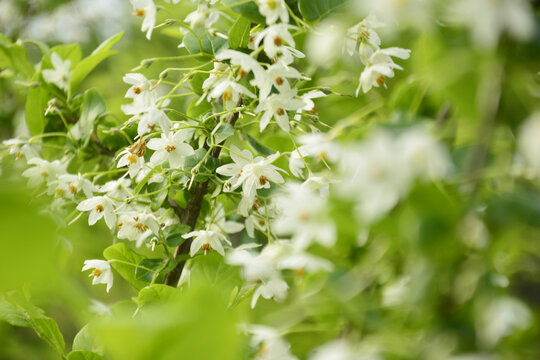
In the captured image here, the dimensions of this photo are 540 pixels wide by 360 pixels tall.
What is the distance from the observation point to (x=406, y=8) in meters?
0.26

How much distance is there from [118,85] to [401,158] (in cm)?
169

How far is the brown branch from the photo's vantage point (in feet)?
1.90

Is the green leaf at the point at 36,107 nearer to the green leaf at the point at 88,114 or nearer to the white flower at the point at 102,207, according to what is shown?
the green leaf at the point at 88,114

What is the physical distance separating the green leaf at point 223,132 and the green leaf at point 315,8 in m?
0.13

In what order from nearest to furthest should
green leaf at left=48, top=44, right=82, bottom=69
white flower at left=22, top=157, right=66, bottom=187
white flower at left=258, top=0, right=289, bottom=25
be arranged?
white flower at left=258, top=0, right=289, bottom=25
white flower at left=22, top=157, right=66, bottom=187
green leaf at left=48, top=44, right=82, bottom=69

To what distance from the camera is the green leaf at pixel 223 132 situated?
1.71 ft

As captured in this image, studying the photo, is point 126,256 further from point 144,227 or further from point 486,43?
point 486,43

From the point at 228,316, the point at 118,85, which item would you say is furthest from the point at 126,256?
the point at 118,85

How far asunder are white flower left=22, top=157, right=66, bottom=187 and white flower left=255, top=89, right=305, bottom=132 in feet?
1.06

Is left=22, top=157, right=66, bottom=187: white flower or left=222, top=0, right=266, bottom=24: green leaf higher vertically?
left=222, top=0, right=266, bottom=24: green leaf

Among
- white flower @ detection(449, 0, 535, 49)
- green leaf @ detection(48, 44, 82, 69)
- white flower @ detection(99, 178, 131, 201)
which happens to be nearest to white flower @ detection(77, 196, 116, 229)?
white flower @ detection(99, 178, 131, 201)

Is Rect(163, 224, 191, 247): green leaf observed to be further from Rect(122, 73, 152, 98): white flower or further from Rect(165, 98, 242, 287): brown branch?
Rect(122, 73, 152, 98): white flower

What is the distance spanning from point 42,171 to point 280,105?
1.19ft

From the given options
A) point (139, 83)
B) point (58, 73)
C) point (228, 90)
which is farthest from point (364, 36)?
point (58, 73)
